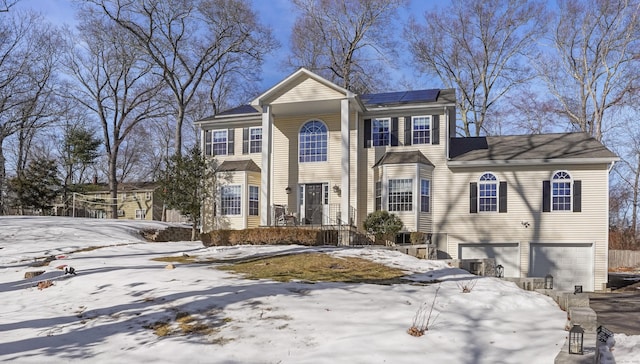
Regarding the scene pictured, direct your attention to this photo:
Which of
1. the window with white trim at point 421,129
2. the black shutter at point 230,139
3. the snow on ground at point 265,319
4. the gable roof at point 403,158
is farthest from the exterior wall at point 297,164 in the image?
the snow on ground at point 265,319

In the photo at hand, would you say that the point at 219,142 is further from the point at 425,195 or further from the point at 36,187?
the point at 36,187

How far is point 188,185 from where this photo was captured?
2091 cm

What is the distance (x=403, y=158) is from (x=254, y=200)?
6241 mm

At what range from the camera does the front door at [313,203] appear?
19844mm

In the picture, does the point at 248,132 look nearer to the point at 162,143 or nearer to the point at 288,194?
the point at 288,194

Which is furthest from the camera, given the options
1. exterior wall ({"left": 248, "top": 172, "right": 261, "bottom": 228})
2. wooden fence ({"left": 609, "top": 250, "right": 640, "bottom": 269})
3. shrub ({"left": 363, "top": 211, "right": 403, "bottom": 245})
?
wooden fence ({"left": 609, "top": 250, "right": 640, "bottom": 269})

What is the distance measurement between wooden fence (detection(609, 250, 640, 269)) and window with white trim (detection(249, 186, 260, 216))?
2016 centimetres

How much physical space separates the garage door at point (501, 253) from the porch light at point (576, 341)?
13787mm

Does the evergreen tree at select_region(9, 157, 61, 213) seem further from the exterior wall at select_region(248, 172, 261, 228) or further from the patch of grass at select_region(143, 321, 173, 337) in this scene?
the patch of grass at select_region(143, 321, 173, 337)

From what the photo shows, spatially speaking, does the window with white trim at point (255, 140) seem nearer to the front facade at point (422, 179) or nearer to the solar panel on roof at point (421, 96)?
the front facade at point (422, 179)

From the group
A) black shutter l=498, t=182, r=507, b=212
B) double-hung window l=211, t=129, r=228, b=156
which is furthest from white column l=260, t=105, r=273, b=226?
black shutter l=498, t=182, r=507, b=212

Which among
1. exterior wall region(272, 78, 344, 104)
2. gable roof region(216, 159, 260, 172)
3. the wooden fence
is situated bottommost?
the wooden fence

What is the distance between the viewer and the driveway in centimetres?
1004

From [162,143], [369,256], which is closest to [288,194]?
[369,256]
